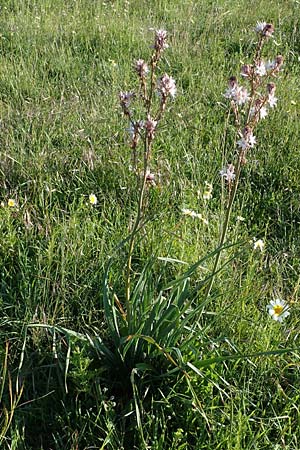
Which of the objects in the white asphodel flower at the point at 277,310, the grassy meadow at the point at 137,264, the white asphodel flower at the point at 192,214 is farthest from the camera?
the white asphodel flower at the point at 192,214

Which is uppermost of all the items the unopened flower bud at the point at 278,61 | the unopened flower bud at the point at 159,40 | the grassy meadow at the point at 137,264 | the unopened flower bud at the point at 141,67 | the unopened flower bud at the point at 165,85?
the unopened flower bud at the point at 159,40

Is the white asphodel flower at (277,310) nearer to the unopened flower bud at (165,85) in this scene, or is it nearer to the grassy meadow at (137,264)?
the grassy meadow at (137,264)

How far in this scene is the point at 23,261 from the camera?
90.7 inches

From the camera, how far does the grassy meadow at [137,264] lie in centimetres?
179

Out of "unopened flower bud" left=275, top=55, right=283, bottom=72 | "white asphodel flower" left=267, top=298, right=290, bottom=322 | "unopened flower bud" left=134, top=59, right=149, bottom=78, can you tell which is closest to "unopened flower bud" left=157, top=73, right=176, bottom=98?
"unopened flower bud" left=134, top=59, right=149, bottom=78

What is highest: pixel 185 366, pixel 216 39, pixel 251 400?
pixel 216 39

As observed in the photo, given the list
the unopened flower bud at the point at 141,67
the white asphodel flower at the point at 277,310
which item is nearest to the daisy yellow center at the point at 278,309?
the white asphodel flower at the point at 277,310

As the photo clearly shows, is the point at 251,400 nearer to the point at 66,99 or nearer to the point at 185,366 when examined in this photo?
the point at 185,366

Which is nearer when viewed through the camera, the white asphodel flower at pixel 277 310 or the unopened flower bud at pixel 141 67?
the unopened flower bud at pixel 141 67

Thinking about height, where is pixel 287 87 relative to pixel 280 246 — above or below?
above

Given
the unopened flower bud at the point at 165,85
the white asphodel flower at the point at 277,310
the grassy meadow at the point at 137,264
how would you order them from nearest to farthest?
the unopened flower bud at the point at 165,85 → the grassy meadow at the point at 137,264 → the white asphodel flower at the point at 277,310

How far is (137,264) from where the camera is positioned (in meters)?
2.40

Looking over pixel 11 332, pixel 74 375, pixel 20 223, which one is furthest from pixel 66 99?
pixel 74 375

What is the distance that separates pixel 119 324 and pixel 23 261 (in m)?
0.55
